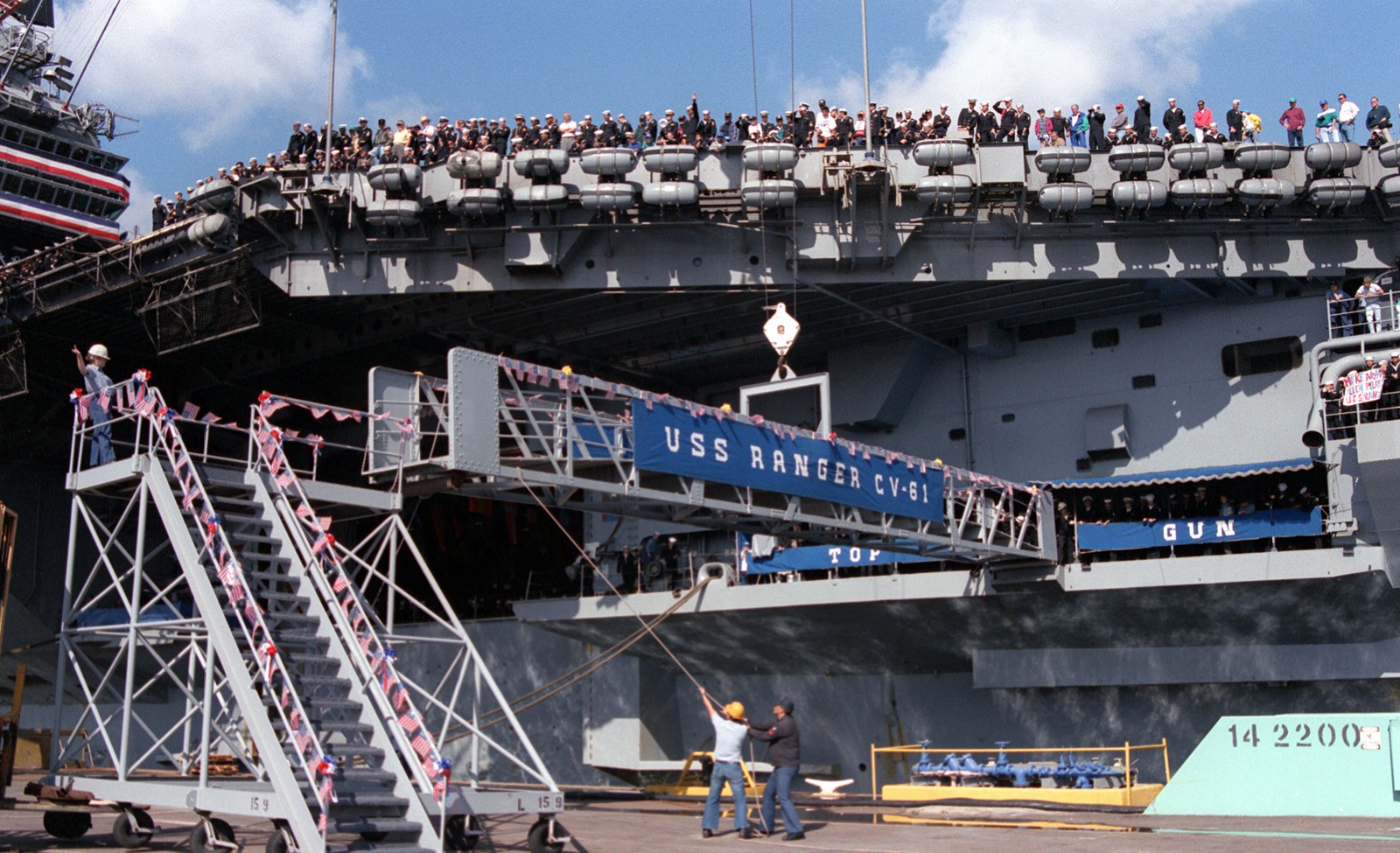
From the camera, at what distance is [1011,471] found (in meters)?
27.8

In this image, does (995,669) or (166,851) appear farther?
(995,669)

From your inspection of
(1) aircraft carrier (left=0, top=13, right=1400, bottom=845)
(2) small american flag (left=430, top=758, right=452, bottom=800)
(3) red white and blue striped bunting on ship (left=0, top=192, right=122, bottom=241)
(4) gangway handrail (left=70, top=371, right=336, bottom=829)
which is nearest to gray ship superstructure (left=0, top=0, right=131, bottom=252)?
(3) red white and blue striped bunting on ship (left=0, top=192, right=122, bottom=241)

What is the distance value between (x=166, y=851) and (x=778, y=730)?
21.8 feet

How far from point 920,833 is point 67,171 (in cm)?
4085

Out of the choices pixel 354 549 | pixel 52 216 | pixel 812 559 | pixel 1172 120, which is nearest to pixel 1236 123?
→ pixel 1172 120

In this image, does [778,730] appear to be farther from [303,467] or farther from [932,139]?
[303,467]

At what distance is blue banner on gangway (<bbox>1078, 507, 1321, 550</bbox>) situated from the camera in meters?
21.8

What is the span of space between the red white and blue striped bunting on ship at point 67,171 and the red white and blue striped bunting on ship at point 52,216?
1135 millimetres

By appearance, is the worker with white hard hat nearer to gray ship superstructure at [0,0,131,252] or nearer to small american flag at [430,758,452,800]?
small american flag at [430,758,452,800]

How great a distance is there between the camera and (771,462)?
16.4 m

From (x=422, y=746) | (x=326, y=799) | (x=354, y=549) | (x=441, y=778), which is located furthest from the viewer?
(x=354, y=549)

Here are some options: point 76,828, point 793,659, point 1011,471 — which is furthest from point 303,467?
point 76,828

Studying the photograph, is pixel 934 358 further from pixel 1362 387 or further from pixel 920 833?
pixel 920 833

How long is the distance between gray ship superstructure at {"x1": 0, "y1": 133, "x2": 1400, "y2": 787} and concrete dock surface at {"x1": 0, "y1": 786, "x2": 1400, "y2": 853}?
4339 millimetres
